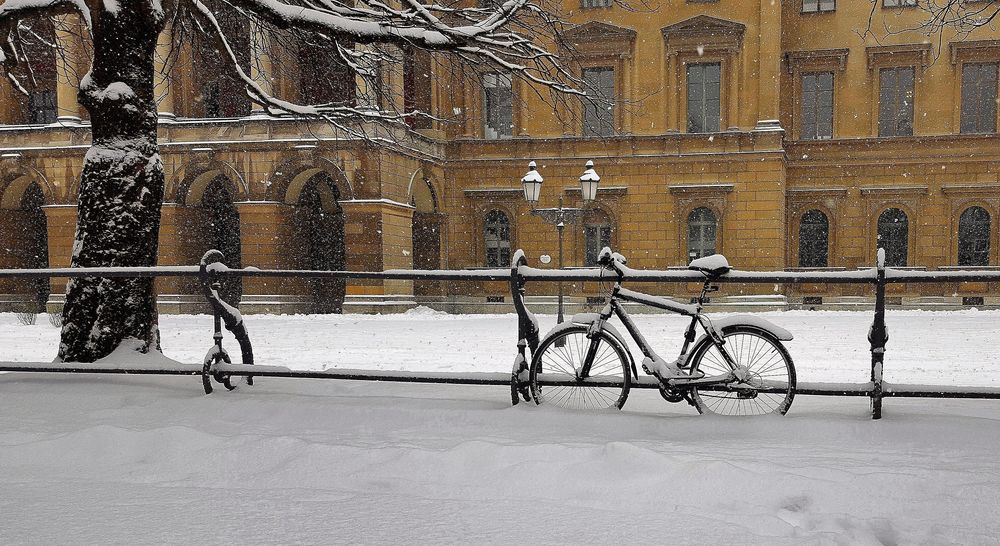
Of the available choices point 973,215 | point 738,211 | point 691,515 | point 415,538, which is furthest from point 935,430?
point 973,215

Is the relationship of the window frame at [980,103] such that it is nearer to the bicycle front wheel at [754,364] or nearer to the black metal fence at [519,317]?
the black metal fence at [519,317]

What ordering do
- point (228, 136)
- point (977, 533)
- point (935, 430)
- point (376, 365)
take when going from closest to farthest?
point (977, 533), point (935, 430), point (376, 365), point (228, 136)

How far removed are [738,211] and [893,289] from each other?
20.3 ft

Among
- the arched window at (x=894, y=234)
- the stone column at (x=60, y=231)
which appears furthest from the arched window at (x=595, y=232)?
the stone column at (x=60, y=231)

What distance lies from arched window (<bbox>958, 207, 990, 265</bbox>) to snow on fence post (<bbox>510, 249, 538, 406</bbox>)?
25523 mm

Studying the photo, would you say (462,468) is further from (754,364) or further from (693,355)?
(754,364)

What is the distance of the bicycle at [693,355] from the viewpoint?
4641 mm

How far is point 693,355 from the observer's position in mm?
4750

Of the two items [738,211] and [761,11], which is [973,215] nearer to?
[738,211]

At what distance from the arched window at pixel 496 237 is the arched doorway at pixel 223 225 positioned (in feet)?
30.0

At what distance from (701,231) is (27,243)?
25923 millimetres

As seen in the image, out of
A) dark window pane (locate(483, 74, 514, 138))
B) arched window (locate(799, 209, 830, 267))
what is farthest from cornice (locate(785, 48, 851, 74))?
dark window pane (locate(483, 74, 514, 138))

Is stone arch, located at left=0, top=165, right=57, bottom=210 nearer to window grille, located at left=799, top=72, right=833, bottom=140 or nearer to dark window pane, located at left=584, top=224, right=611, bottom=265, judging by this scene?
dark window pane, located at left=584, top=224, right=611, bottom=265

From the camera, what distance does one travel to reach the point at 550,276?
4.92 m
